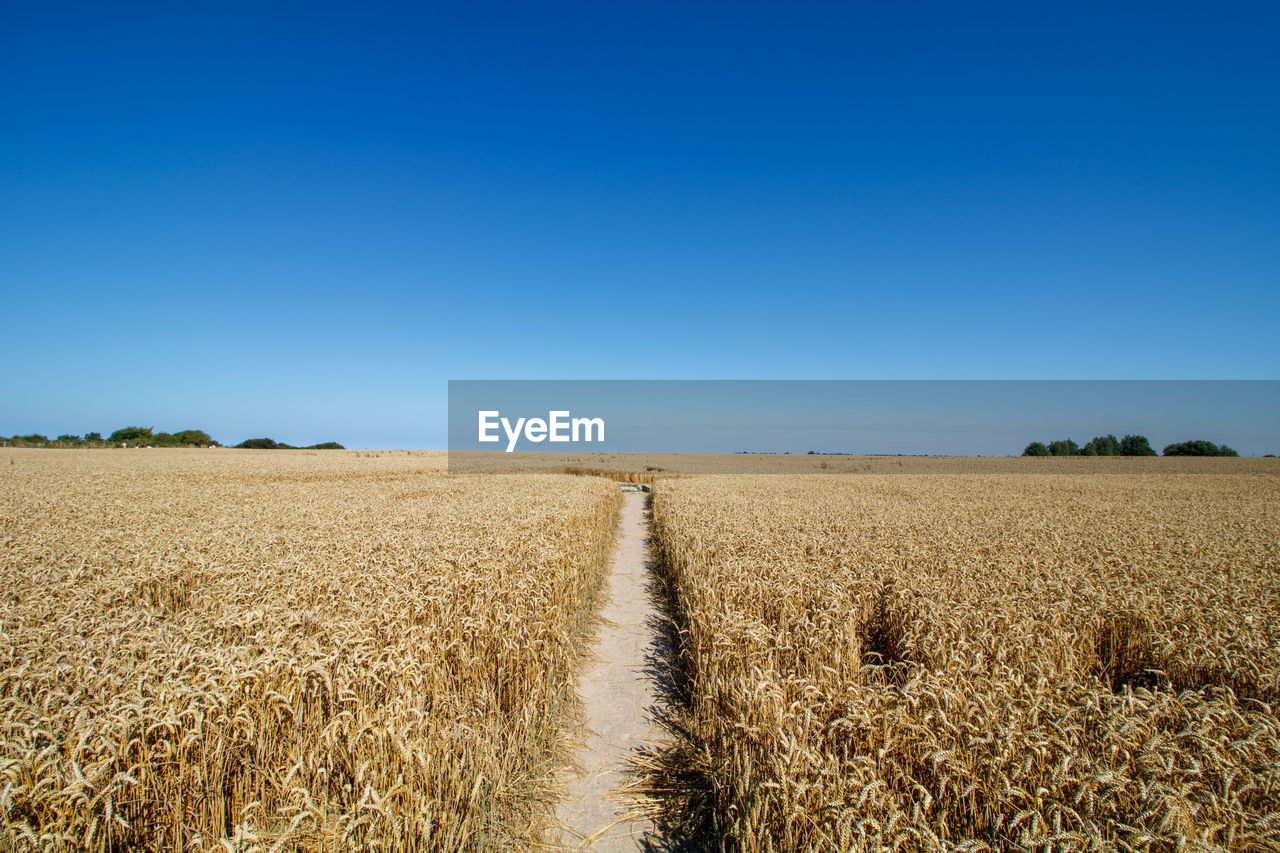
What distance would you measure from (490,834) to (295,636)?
91.4 inches

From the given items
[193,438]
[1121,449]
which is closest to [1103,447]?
[1121,449]

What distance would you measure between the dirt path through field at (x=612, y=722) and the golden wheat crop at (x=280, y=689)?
1.28ft

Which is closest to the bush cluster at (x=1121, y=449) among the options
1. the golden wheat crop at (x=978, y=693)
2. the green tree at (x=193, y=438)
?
the golden wheat crop at (x=978, y=693)

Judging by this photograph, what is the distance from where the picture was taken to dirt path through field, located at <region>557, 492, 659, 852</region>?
404cm

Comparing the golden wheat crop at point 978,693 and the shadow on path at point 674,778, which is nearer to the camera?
the golden wheat crop at point 978,693

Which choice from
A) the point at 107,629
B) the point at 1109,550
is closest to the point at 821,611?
the point at 107,629

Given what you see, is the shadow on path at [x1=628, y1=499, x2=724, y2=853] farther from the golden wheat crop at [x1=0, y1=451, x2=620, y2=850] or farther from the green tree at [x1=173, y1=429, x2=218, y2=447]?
the green tree at [x1=173, y1=429, x2=218, y2=447]

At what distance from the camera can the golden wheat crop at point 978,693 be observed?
2756mm

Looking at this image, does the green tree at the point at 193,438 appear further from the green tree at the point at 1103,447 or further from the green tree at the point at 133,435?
the green tree at the point at 1103,447

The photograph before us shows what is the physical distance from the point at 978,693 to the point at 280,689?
16.6 feet

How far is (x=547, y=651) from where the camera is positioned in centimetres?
559

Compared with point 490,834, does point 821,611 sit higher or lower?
higher

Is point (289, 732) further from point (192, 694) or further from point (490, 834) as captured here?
point (490, 834)

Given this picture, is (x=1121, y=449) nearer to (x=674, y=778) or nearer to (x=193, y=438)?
(x=674, y=778)
